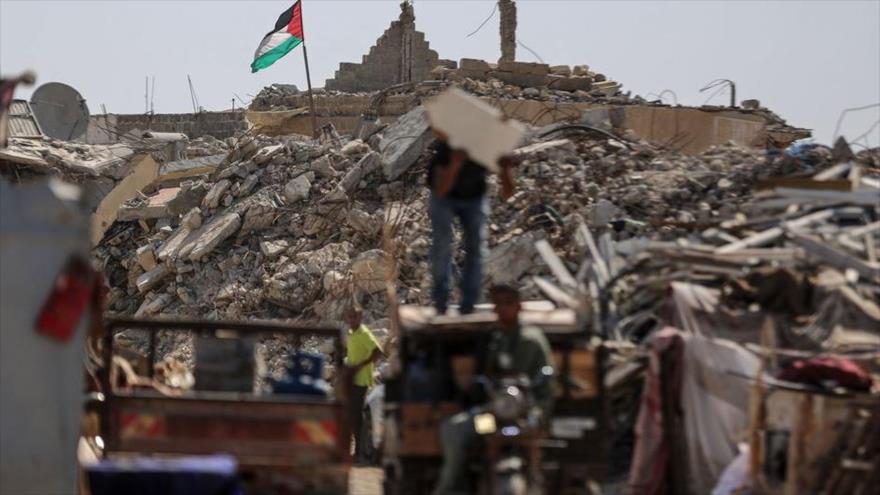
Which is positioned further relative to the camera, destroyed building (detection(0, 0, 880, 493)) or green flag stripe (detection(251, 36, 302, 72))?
green flag stripe (detection(251, 36, 302, 72))

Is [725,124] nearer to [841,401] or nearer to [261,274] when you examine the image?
[261,274]

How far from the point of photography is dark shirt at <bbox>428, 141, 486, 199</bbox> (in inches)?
462

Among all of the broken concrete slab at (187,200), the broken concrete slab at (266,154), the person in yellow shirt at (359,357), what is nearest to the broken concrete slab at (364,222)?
the broken concrete slab at (266,154)

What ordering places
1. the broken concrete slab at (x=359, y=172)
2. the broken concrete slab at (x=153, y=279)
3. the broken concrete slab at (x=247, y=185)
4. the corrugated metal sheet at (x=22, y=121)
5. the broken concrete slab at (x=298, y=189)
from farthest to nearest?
the corrugated metal sheet at (x=22, y=121) < the broken concrete slab at (x=247, y=185) < the broken concrete slab at (x=153, y=279) < the broken concrete slab at (x=298, y=189) < the broken concrete slab at (x=359, y=172)

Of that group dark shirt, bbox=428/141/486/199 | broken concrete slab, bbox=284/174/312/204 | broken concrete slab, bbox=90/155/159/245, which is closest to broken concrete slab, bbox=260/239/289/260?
broken concrete slab, bbox=284/174/312/204

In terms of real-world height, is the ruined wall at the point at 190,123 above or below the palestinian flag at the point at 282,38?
below

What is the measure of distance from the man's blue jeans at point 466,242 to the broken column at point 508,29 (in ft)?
85.9

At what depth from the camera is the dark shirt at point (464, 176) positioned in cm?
1173

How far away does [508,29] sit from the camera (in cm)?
3803

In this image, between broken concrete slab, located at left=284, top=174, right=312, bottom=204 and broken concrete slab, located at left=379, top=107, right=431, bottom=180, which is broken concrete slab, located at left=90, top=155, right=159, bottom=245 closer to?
broken concrete slab, located at left=284, top=174, right=312, bottom=204

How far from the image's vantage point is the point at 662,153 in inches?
848

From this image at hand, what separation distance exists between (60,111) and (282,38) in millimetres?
7381

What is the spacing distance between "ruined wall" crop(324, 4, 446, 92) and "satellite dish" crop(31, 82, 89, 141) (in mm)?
8144

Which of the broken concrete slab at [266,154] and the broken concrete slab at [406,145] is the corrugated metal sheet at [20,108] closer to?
the broken concrete slab at [266,154]
